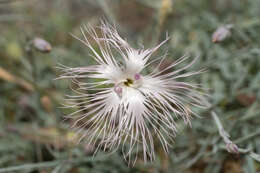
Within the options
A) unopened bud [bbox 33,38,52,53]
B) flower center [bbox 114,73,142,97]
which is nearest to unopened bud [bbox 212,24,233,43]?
flower center [bbox 114,73,142,97]

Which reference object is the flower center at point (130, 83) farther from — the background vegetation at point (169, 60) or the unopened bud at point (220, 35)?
the unopened bud at point (220, 35)

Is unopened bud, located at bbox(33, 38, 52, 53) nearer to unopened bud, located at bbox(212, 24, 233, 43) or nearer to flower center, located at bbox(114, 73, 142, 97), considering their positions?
flower center, located at bbox(114, 73, 142, 97)

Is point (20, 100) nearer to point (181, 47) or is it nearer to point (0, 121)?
point (0, 121)

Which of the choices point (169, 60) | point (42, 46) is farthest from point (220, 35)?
point (42, 46)

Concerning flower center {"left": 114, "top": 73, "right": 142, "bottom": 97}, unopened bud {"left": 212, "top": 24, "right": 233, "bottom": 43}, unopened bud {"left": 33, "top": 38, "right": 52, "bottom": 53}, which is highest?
unopened bud {"left": 33, "top": 38, "right": 52, "bottom": 53}

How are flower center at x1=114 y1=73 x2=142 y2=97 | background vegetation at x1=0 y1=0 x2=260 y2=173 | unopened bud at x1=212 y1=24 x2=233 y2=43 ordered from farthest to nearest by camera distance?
background vegetation at x1=0 y1=0 x2=260 y2=173 → unopened bud at x1=212 y1=24 x2=233 y2=43 → flower center at x1=114 y1=73 x2=142 y2=97

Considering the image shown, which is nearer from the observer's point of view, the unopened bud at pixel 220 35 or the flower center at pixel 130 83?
the flower center at pixel 130 83

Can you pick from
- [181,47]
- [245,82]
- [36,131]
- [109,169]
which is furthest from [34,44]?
[245,82]

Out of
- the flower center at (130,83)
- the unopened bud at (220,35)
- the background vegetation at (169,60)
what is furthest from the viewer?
the background vegetation at (169,60)

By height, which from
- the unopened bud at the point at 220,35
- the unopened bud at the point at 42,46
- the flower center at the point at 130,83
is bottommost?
the flower center at the point at 130,83

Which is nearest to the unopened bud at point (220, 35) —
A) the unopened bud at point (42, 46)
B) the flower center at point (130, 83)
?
the flower center at point (130, 83)
